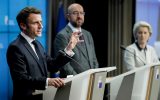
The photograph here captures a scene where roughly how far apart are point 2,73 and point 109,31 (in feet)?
7.64

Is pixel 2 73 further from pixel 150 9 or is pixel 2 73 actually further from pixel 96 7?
pixel 150 9

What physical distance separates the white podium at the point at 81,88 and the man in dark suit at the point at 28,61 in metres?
0.09

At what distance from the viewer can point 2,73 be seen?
4840 mm

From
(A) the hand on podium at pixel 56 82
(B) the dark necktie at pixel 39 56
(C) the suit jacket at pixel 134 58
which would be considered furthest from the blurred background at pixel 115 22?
(A) the hand on podium at pixel 56 82

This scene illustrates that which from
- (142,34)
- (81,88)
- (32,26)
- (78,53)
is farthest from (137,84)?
(32,26)

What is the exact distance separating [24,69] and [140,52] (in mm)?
1892

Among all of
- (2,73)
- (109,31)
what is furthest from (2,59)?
(109,31)

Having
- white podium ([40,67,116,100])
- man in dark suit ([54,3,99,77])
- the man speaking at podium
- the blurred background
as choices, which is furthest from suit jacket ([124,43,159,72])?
the blurred background

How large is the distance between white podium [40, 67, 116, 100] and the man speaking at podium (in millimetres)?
1256

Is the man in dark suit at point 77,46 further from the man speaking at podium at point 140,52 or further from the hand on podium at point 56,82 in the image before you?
the hand on podium at point 56,82

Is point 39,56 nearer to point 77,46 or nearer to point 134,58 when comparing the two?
point 77,46

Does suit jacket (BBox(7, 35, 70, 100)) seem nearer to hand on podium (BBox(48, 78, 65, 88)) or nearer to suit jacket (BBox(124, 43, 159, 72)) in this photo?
hand on podium (BBox(48, 78, 65, 88))

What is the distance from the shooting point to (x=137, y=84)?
4074 mm

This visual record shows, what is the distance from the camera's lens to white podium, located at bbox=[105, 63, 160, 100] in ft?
13.1
